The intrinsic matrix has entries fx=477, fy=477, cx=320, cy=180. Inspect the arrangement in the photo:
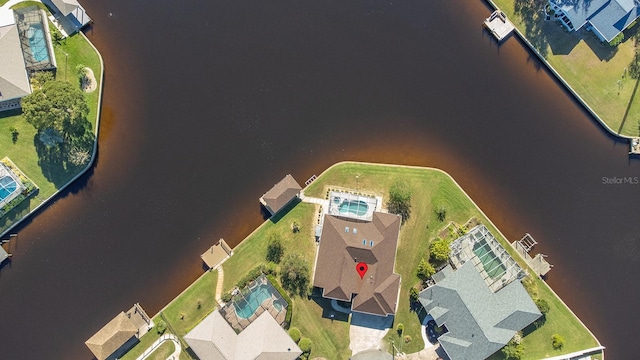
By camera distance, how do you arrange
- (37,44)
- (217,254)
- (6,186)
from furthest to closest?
(217,254)
(37,44)
(6,186)

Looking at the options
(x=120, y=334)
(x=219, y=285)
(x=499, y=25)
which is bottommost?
(x=219, y=285)

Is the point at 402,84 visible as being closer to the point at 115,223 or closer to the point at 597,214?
the point at 597,214

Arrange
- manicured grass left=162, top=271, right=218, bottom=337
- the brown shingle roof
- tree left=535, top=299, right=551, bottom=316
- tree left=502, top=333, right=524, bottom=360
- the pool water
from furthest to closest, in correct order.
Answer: the pool water
manicured grass left=162, top=271, right=218, bottom=337
tree left=535, top=299, right=551, bottom=316
tree left=502, top=333, right=524, bottom=360
the brown shingle roof

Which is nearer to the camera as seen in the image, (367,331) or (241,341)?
(241,341)

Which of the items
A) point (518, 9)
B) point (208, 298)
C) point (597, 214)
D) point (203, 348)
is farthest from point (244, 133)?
point (597, 214)

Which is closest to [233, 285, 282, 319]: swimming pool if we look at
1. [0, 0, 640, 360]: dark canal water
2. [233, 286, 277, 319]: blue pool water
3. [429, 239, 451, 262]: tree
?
[233, 286, 277, 319]: blue pool water

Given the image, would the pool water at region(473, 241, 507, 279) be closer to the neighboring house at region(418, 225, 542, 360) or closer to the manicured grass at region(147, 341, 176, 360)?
the neighboring house at region(418, 225, 542, 360)

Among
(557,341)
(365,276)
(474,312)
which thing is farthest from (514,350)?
(365,276)

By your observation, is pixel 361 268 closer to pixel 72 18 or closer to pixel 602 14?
pixel 602 14
